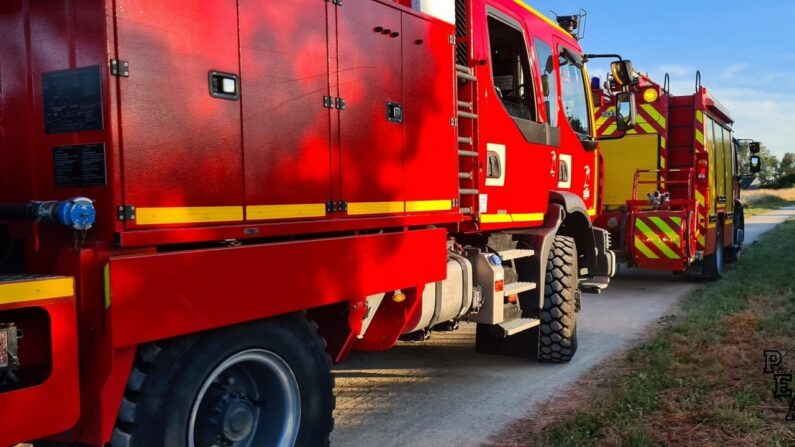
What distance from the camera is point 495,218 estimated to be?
524cm

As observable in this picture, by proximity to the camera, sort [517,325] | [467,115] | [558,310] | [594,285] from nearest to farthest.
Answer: [467,115]
[517,325]
[558,310]
[594,285]

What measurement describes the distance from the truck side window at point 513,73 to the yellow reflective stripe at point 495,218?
0.83 metres

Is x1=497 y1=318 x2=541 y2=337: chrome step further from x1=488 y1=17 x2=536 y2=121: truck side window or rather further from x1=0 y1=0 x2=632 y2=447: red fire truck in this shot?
x1=488 y1=17 x2=536 y2=121: truck side window

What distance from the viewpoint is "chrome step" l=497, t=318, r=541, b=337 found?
529 cm

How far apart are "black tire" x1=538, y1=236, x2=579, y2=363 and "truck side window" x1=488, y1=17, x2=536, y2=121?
1238mm

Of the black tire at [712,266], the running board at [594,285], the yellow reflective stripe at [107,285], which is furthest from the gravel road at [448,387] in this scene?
the black tire at [712,266]

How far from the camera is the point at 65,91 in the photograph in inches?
108

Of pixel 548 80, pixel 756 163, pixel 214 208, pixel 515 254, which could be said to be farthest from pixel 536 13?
pixel 756 163

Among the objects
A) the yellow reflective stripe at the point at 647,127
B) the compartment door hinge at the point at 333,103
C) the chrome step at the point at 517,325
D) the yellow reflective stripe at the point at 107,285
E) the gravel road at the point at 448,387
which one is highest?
the yellow reflective stripe at the point at 647,127

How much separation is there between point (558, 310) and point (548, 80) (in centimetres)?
200

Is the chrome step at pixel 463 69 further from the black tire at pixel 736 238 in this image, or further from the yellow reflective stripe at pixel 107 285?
the black tire at pixel 736 238

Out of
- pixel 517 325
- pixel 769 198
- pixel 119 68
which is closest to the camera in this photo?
pixel 119 68

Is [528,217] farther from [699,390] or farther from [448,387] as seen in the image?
[699,390]

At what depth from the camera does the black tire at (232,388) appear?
2645mm
